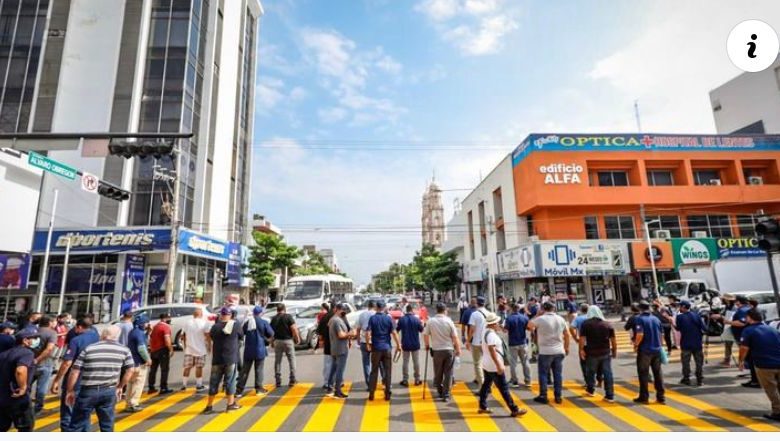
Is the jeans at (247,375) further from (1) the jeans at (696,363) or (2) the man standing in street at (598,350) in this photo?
(1) the jeans at (696,363)

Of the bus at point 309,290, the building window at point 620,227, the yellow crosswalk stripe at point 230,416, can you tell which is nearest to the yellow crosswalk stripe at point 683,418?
the yellow crosswalk stripe at point 230,416

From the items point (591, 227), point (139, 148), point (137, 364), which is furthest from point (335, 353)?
point (591, 227)

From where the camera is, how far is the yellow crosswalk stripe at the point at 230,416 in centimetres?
593

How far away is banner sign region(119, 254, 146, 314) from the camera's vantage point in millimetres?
22562

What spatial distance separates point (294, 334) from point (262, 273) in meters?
26.0

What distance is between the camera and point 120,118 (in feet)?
88.3

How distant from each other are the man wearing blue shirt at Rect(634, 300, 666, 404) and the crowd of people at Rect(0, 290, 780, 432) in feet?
0.06

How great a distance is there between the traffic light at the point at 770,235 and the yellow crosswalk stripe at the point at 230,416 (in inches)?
440

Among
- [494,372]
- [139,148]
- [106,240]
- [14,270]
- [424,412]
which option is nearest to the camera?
[494,372]

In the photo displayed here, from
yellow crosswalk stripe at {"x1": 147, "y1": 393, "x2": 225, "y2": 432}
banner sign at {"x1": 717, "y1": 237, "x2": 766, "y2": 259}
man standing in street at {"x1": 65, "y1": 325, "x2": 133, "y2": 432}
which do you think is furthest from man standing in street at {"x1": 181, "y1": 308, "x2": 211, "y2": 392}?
banner sign at {"x1": 717, "y1": 237, "x2": 766, "y2": 259}

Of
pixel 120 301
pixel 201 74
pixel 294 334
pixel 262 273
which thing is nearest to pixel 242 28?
pixel 201 74

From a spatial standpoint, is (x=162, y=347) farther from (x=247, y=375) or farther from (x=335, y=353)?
(x=335, y=353)

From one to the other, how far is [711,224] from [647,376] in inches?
1196
